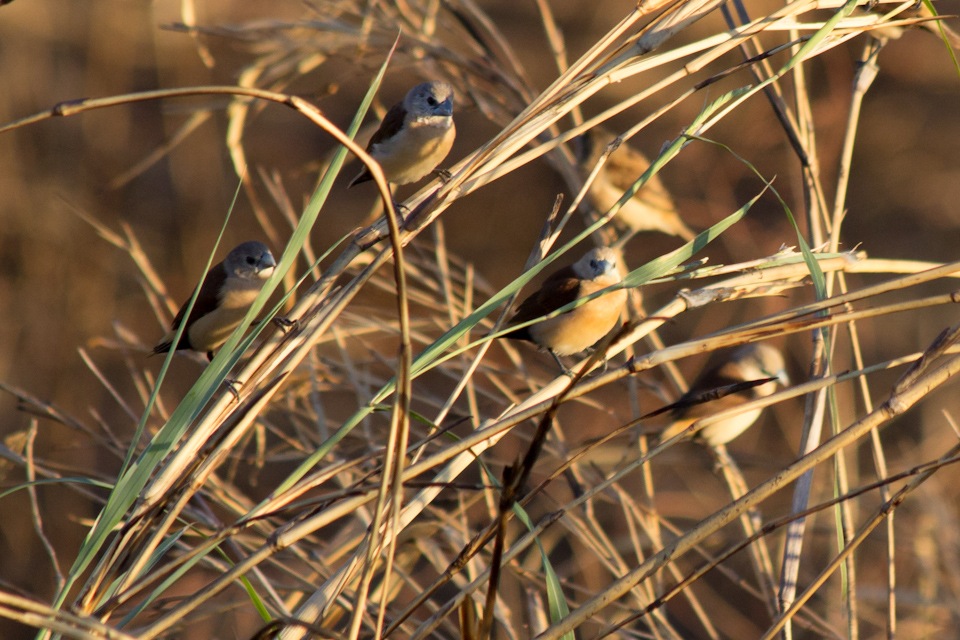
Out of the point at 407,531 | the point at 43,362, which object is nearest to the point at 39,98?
the point at 43,362

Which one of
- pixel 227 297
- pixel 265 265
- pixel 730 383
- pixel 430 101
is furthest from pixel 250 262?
pixel 730 383

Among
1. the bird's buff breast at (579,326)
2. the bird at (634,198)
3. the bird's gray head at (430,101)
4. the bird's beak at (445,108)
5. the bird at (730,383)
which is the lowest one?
the bird at (730,383)

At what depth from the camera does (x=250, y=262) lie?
11.5ft

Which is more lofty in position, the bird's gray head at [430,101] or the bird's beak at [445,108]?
the bird's gray head at [430,101]

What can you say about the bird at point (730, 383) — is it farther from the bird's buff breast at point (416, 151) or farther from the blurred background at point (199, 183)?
the blurred background at point (199, 183)

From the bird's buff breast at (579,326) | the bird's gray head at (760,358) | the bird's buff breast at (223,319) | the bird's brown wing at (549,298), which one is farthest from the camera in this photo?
the bird's gray head at (760,358)

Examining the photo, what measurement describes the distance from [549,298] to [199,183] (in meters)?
6.20

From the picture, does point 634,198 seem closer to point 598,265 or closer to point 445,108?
point 598,265

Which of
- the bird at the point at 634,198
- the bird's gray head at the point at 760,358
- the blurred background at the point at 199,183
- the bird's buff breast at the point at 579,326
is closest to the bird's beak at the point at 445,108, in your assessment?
the bird's buff breast at the point at 579,326

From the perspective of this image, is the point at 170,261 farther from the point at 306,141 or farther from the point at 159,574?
the point at 159,574

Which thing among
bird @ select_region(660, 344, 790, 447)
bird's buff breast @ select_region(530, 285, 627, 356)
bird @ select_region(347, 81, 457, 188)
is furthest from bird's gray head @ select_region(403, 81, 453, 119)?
bird @ select_region(660, 344, 790, 447)

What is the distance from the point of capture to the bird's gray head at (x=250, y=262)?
347cm

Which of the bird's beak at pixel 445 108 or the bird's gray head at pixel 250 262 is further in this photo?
A: the bird's gray head at pixel 250 262

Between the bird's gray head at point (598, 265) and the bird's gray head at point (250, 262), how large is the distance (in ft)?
3.74
